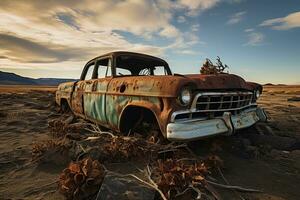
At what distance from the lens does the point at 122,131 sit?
3.83 m

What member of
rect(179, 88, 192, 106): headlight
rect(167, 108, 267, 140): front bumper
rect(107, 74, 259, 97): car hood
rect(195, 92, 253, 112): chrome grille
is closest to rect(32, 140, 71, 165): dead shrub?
rect(107, 74, 259, 97): car hood

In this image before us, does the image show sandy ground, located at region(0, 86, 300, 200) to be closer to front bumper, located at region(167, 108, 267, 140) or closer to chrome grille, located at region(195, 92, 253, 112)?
front bumper, located at region(167, 108, 267, 140)

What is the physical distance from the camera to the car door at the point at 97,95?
4.29 meters

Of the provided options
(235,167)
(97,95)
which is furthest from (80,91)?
(235,167)

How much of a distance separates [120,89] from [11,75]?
202 meters

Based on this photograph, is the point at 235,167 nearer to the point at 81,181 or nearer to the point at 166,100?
the point at 166,100

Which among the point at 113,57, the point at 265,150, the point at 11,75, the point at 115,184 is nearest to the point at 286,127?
the point at 265,150

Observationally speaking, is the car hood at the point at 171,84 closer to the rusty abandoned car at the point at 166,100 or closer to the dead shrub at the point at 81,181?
the rusty abandoned car at the point at 166,100

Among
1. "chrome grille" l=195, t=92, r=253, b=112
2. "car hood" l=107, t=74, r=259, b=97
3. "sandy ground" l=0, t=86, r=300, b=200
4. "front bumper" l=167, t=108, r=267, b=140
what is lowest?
"sandy ground" l=0, t=86, r=300, b=200

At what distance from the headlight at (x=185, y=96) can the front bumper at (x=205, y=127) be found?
23 cm

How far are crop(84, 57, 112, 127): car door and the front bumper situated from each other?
1745 millimetres

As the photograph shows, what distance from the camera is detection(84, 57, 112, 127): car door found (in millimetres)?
4289

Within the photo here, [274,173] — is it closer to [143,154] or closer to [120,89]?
[143,154]

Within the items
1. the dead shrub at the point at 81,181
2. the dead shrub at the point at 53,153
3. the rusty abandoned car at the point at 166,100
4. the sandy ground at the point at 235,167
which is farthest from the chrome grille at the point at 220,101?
the dead shrub at the point at 53,153
